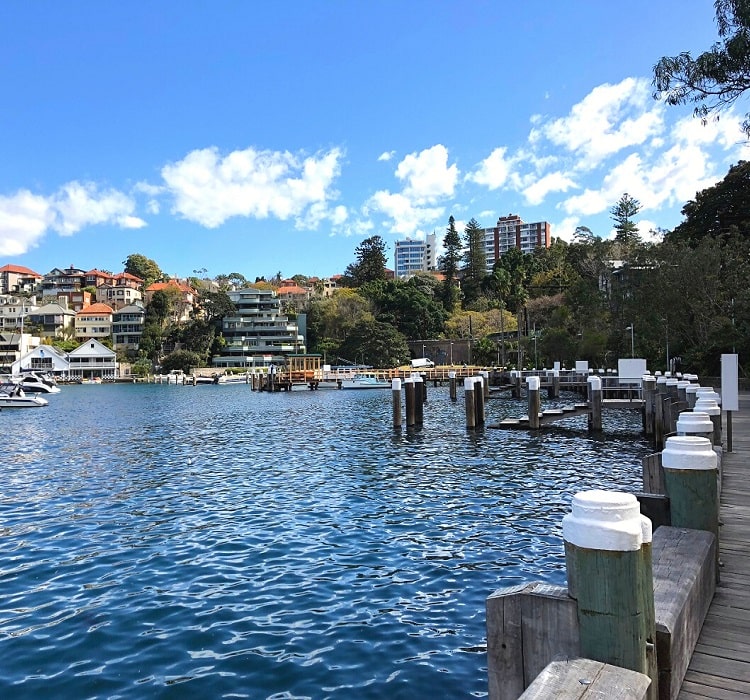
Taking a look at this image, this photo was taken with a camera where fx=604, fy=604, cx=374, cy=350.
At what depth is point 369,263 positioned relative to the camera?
121 m

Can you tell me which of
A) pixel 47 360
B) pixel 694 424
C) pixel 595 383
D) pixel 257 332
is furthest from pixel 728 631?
pixel 47 360

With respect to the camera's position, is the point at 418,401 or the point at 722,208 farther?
the point at 722,208

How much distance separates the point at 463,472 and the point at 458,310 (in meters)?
92.3

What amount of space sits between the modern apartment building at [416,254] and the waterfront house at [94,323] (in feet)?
330

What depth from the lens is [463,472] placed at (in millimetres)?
15383

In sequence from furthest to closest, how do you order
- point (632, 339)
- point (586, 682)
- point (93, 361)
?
point (93, 361) < point (632, 339) < point (586, 682)

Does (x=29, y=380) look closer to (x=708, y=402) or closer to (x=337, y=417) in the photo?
(x=337, y=417)

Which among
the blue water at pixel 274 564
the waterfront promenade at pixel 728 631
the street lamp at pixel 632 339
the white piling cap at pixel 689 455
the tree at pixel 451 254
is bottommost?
the blue water at pixel 274 564

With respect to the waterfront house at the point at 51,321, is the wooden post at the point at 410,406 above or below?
below

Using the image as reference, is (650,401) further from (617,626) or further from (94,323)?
(94,323)

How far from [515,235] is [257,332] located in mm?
90037

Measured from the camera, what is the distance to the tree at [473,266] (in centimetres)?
11500

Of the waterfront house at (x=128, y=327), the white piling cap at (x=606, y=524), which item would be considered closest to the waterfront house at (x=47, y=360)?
the waterfront house at (x=128, y=327)

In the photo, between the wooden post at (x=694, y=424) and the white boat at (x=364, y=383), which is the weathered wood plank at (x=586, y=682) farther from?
the white boat at (x=364, y=383)
